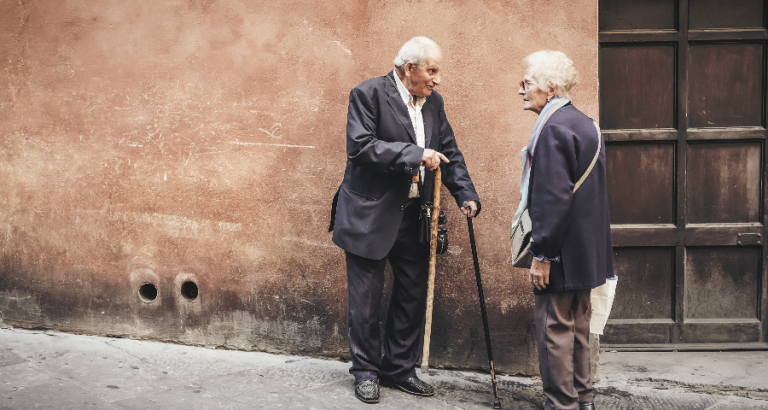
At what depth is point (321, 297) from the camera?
390 centimetres

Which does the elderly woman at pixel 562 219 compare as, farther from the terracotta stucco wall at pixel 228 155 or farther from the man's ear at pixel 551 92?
the terracotta stucco wall at pixel 228 155

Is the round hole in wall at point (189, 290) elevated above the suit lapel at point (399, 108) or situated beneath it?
situated beneath

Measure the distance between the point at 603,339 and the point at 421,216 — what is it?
155cm

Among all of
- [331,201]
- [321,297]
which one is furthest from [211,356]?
[331,201]

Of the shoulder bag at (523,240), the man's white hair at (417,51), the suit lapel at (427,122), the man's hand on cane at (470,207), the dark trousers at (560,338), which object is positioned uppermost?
the man's white hair at (417,51)

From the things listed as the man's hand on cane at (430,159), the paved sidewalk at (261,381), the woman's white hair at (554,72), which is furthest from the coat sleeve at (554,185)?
the paved sidewalk at (261,381)

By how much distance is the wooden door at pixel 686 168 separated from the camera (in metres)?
3.91

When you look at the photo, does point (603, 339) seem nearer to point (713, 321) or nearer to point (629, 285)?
point (629, 285)

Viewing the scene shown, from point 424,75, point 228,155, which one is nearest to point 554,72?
point 424,75

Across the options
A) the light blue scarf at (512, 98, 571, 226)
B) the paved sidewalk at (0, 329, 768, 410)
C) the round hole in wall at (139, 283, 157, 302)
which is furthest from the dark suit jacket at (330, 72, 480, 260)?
the round hole in wall at (139, 283, 157, 302)

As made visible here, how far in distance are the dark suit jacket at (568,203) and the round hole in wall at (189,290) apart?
6.95ft

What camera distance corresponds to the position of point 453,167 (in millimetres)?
3463

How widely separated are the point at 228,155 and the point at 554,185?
198cm

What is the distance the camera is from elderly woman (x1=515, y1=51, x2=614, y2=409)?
9.14ft
